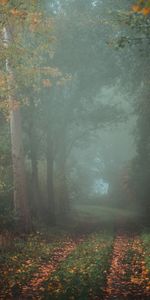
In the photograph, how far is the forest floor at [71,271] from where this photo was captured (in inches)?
401

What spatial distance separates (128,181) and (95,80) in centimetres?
1879

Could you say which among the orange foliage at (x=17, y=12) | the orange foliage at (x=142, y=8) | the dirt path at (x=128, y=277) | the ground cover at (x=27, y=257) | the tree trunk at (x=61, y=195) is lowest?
the dirt path at (x=128, y=277)

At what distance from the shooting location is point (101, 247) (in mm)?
17719

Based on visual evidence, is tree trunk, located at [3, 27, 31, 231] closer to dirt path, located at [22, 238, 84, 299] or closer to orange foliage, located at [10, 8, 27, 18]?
dirt path, located at [22, 238, 84, 299]

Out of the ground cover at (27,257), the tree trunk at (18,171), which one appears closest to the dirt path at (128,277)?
the ground cover at (27,257)

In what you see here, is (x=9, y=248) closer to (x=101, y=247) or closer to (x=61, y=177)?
(x=101, y=247)

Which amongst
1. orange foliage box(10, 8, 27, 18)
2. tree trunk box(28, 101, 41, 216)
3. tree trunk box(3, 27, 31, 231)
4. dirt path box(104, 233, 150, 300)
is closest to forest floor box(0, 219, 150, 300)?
dirt path box(104, 233, 150, 300)

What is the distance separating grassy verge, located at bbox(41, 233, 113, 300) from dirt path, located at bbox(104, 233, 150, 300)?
0.22m

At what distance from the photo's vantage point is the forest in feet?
38.9

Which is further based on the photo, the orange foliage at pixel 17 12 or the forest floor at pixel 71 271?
the orange foliage at pixel 17 12

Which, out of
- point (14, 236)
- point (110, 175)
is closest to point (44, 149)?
point (14, 236)

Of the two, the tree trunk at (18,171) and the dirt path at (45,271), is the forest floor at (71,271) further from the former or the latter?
the tree trunk at (18,171)

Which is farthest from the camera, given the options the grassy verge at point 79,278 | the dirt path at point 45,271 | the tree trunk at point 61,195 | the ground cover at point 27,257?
the tree trunk at point 61,195

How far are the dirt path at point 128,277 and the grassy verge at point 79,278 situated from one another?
220 mm
